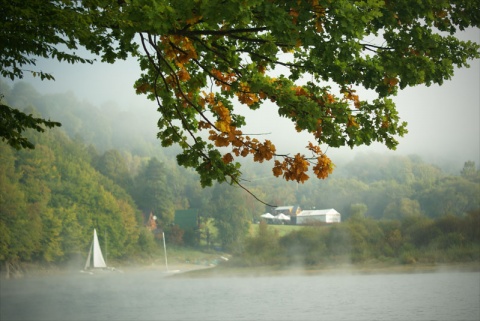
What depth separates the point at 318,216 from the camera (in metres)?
26.8

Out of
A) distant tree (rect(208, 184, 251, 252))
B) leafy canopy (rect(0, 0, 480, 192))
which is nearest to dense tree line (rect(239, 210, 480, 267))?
distant tree (rect(208, 184, 251, 252))

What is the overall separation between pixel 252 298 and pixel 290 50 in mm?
13778

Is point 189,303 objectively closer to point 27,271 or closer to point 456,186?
point 27,271

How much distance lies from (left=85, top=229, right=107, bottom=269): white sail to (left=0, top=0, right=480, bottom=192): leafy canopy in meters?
22.4

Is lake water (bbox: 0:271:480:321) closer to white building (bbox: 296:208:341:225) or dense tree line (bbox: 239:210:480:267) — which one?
dense tree line (bbox: 239:210:480:267)

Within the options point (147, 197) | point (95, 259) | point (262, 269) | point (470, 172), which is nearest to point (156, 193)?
point (147, 197)

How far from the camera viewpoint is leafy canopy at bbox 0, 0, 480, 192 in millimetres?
3068

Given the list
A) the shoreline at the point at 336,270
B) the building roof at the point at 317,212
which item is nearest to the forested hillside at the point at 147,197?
the building roof at the point at 317,212

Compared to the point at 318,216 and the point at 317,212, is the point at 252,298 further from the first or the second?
the point at 317,212

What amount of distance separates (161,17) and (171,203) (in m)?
26.8

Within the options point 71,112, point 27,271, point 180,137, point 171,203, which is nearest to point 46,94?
point 71,112

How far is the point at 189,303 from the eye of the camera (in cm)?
1608

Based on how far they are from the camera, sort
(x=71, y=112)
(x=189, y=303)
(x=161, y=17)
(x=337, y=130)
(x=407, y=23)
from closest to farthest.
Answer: (x=161, y=17) < (x=407, y=23) < (x=337, y=130) < (x=189, y=303) < (x=71, y=112)

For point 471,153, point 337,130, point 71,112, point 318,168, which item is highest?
point 71,112
